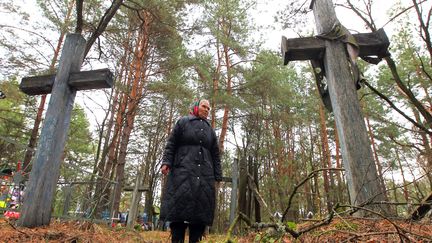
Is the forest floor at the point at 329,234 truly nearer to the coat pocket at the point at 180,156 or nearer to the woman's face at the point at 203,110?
the coat pocket at the point at 180,156

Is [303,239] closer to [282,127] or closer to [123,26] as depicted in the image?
[123,26]

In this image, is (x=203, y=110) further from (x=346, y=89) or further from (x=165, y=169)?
(x=346, y=89)

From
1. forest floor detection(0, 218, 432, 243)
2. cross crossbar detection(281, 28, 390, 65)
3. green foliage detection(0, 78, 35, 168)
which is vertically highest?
green foliage detection(0, 78, 35, 168)

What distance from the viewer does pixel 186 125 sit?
10.7 feet

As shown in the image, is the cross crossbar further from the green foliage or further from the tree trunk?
the tree trunk

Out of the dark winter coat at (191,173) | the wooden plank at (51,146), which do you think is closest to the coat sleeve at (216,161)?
the dark winter coat at (191,173)

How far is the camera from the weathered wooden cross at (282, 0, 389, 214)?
249 centimetres

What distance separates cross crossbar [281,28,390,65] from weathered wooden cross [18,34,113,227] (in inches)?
85.4

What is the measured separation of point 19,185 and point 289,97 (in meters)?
10.3

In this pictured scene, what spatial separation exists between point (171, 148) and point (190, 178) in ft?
1.38

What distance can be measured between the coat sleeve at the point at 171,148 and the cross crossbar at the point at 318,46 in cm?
147

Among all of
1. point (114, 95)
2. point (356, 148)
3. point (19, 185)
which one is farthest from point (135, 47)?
point (356, 148)

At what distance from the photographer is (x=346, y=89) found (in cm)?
292

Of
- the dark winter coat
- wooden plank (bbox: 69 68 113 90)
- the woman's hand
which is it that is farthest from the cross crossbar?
wooden plank (bbox: 69 68 113 90)
